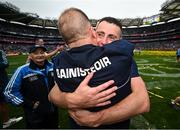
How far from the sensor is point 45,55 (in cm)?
429

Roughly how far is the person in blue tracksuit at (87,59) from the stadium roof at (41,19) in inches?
→ 1289

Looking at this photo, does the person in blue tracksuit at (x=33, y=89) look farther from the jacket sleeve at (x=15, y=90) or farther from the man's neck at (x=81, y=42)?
the man's neck at (x=81, y=42)

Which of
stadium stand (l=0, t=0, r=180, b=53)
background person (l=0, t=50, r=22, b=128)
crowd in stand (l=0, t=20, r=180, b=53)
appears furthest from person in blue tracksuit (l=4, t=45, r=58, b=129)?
crowd in stand (l=0, t=20, r=180, b=53)

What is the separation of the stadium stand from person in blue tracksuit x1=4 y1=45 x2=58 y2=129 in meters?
59.9

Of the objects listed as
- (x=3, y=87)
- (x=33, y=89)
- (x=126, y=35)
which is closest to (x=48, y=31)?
(x=126, y=35)

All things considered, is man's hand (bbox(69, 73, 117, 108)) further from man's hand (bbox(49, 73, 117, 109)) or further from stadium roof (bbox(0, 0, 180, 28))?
stadium roof (bbox(0, 0, 180, 28))

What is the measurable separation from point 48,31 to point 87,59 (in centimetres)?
10698

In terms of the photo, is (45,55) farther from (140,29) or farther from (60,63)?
(140,29)

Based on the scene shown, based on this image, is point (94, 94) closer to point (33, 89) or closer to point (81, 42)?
point (81, 42)

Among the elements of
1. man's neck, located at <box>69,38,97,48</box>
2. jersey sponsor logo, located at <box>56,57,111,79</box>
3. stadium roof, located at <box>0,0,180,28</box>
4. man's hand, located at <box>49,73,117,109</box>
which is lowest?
man's hand, located at <box>49,73,117,109</box>

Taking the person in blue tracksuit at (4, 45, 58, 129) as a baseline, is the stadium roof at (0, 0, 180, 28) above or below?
above

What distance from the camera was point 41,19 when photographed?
9569 cm

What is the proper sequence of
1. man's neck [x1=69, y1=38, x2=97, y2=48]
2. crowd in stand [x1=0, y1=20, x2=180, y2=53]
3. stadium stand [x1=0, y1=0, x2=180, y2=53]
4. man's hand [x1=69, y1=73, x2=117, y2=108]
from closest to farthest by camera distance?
man's hand [x1=69, y1=73, x2=117, y2=108], man's neck [x1=69, y1=38, x2=97, y2=48], stadium stand [x1=0, y1=0, x2=180, y2=53], crowd in stand [x1=0, y1=20, x2=180, y2=53]

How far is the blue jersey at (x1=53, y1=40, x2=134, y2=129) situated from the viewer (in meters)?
1.75
